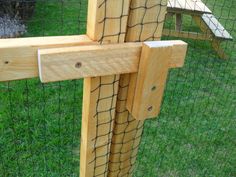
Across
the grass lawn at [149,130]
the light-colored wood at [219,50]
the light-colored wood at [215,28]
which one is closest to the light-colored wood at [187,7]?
the light-colored wood at [215,28]

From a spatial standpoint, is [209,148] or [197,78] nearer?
[209,148]

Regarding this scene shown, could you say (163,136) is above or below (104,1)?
below

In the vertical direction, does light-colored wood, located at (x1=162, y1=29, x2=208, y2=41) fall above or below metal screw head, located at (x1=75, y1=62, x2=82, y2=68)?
below

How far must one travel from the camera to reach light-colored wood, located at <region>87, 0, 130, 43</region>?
3.65ft

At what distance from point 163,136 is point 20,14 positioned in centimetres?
306

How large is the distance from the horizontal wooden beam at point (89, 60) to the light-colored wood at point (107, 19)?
0.12ft


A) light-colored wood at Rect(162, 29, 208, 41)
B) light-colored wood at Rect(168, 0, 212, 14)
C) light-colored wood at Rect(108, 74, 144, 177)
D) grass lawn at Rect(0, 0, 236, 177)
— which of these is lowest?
grass lawn at Rect(0, 0, 236, 177)

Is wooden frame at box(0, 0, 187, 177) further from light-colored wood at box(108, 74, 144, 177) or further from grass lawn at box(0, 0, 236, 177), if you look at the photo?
grass lawn at box(0, 0, 236, 177)

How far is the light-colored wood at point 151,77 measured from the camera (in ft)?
3.97

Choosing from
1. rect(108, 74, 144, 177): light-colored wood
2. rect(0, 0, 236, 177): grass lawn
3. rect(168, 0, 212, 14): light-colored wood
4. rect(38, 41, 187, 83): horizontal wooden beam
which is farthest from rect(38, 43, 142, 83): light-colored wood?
rect(168, 0, 212, 14): light-colored wood

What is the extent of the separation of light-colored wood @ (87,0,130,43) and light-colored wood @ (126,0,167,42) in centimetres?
5

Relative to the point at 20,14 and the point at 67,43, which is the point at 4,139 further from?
the point at 20,14

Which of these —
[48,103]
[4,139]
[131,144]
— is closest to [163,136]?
[48,103]

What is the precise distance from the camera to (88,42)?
3.76ft
